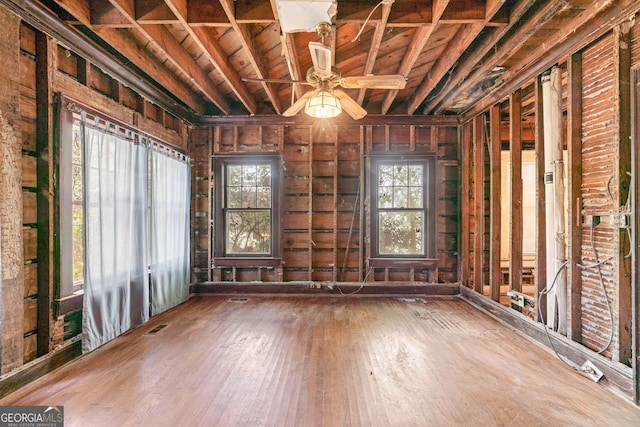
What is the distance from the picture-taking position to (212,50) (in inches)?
123

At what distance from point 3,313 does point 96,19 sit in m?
2.55

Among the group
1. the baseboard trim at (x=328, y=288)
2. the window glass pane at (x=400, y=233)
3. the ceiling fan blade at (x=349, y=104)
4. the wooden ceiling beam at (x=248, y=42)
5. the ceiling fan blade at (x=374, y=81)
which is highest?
the wooden ceiling beam at (x=248, y=42)

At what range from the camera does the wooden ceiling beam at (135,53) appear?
2482 millimetres

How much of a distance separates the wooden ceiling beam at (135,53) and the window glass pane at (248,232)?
1916mm

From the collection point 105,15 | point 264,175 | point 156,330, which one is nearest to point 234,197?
point 264,175

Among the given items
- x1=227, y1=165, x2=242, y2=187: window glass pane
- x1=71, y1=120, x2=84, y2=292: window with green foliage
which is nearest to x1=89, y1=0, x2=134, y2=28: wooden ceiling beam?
x1=71, y1=120, x2=84, y2=292: window with green foliage

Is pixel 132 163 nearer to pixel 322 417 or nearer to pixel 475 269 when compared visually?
pixel 322 417

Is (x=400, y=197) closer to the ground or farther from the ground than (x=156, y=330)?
farther from the ground

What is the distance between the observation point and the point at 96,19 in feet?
8.59

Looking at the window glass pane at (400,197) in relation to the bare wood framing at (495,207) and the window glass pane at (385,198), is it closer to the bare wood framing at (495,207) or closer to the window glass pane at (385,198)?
the window glass pane at (385,198)

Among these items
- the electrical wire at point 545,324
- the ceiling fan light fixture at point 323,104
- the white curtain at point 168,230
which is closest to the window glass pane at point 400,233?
the electrical wire at point 545,324

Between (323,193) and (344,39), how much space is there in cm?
247

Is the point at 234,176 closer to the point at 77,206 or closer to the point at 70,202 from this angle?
the point at 77,206

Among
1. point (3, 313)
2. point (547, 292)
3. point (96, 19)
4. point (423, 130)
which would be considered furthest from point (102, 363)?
point (423, 130)
